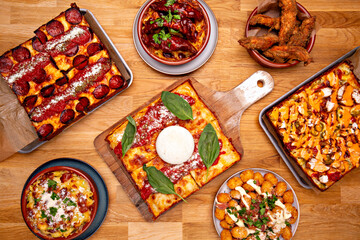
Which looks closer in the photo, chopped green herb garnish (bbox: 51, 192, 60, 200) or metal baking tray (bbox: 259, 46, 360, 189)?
chopped green herb garnish (bbox: 51, 192, 60, 200)

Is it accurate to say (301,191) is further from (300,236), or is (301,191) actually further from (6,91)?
(6,91)

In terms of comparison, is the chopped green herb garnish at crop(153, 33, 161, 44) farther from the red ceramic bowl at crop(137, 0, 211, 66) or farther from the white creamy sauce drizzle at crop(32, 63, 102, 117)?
the white creamy sauce drizzle at crop(32, 63, 102, 117)

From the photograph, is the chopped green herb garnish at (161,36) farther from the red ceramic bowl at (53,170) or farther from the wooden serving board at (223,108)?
the red ceramic bowl at (53,170)

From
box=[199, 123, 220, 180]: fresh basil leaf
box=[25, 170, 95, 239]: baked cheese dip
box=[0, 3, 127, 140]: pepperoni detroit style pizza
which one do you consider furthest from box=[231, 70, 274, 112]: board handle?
box=[25, 170, 95, 239]: baked cheese dip

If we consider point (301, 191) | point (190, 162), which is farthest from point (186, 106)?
point (301, 191)

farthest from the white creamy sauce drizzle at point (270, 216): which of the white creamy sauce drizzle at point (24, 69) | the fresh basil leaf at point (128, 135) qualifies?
the white creamy sauce drizzle at point (24, 69)

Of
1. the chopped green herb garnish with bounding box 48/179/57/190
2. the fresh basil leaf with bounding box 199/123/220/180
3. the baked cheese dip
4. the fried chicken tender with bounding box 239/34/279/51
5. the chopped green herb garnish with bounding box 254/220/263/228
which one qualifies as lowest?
the chopped green herb garnish with bounding box 254/220/263/228

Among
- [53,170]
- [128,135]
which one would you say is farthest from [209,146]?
[53,170]
